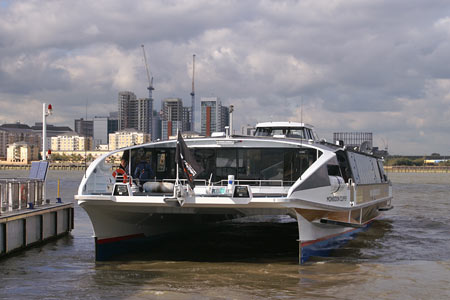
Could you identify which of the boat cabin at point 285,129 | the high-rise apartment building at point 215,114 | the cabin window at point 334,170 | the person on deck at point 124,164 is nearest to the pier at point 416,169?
the high-rise apartment building at point 215,114

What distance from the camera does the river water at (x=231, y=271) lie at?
1205 centimetres

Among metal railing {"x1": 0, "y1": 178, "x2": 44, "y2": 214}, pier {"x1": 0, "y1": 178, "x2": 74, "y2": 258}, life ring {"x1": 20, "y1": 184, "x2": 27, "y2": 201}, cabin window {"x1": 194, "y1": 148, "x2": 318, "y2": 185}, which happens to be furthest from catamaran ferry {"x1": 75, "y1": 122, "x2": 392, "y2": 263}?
life ring {"x1": 20, "y1": 184, "x2": 27, "y2": 201}

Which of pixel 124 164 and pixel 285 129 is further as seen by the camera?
pixel 285 129

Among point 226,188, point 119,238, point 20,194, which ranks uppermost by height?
point 226,188

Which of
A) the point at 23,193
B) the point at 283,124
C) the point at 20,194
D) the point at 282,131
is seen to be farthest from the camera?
the point at 282,131

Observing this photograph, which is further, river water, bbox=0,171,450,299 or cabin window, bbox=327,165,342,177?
cabin window, bbox=327,165,342,177

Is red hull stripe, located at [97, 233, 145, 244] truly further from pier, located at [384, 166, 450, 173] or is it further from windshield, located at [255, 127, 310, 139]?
pier, located at [384, 166, 450, 173]

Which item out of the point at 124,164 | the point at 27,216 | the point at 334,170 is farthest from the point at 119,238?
the point at 334,170

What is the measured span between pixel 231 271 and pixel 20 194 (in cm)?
696

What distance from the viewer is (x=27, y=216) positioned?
16344mm

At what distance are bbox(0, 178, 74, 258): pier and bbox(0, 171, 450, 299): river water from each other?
1.14 ft

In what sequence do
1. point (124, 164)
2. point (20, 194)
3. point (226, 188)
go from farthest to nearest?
point (20, 194) → point (124, 164) → point (226, 188)

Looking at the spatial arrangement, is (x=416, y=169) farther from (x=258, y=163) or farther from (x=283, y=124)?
(x=258, y=163)

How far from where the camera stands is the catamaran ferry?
507 inches
